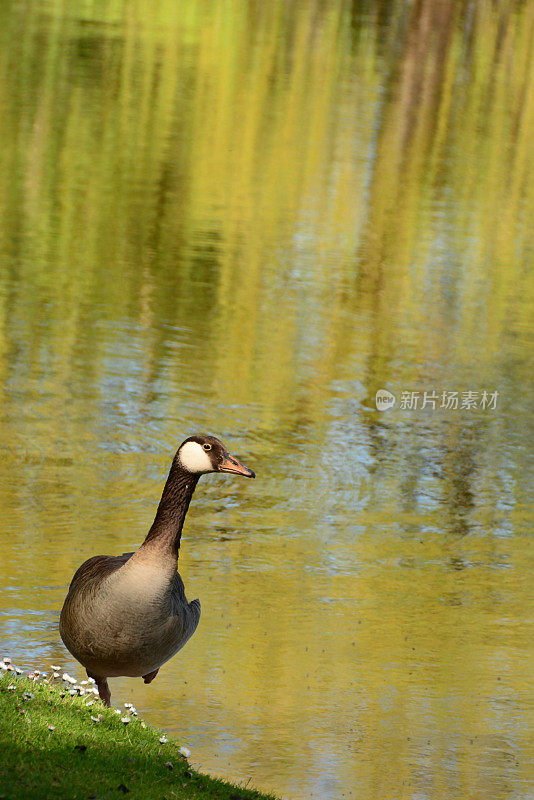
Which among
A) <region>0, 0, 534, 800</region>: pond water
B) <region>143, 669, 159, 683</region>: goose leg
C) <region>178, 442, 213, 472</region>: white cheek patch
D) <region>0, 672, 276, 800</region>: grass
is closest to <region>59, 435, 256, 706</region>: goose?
<region>178, 442, 213, 472</region>: white cheek patch

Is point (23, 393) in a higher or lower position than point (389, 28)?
lower

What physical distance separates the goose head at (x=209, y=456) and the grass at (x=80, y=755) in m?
1.51

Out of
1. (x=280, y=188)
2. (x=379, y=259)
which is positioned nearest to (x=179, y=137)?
(x=280, y=188)

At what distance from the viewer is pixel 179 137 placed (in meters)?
32.9

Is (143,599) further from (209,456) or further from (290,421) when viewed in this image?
(290,421)

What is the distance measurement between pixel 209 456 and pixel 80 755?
6.04 feet

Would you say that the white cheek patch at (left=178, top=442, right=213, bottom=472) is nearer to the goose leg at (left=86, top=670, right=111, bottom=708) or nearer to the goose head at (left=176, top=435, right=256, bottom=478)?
the goose head at (left=176, top=435, right=256, bottom=478)

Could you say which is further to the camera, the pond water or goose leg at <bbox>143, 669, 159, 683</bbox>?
the pond water

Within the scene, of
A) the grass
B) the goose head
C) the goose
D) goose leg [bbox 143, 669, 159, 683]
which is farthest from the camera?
goose leg [bbox 143, 669, 159, 683]

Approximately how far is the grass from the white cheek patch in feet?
4.84

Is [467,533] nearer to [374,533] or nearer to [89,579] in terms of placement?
[374,533]

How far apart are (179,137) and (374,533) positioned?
22.4 metres

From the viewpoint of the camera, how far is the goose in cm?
721

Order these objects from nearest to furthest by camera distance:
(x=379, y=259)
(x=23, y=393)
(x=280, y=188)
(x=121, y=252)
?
1. (x=23, y=393)
2. (x=121, y=252)
3. (x=379, y=259)
4. (x=280, y=188)
